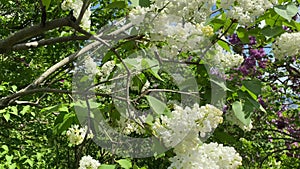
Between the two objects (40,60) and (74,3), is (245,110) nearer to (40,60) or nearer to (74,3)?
(74,3)

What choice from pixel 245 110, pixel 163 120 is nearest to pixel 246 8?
pixel 245 110

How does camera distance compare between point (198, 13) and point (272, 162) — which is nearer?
point (198, 13)

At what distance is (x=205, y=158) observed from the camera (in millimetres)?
1179

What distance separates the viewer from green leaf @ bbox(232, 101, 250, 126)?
1.50 metres

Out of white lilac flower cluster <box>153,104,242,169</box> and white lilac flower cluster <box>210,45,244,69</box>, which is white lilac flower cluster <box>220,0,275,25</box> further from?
white lilac flower cluster <box>153,104,242,169</box>

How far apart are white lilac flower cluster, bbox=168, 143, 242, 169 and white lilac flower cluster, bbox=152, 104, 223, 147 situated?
33mm

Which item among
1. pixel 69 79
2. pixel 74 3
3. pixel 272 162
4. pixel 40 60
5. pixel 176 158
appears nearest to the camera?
pixel 176 158

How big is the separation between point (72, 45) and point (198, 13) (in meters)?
2.31

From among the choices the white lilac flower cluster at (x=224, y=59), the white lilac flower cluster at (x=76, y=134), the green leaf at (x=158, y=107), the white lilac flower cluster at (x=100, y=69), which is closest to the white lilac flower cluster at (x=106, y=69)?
the white lilac flower cluster at (x=100, y=69)

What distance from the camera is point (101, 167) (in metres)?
1.40


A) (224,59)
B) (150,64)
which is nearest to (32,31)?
(150,64)

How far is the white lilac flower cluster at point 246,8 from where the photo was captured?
4.81ft

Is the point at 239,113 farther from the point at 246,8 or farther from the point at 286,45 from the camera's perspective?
the point at 286,45

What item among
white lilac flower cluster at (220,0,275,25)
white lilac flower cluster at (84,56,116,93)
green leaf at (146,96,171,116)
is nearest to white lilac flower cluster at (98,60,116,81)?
white lilac flower cluster at (84,56,116,93)
